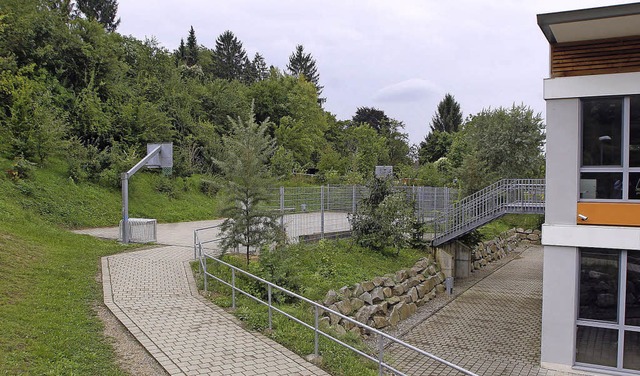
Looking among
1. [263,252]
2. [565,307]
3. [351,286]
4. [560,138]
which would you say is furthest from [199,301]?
[560,138]

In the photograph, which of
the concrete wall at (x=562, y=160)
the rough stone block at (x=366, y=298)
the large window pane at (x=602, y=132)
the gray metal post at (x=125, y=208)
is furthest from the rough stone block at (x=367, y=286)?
the gray metal post at (x=125, y=208)

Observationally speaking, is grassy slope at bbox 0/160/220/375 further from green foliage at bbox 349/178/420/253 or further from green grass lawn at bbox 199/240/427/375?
green foliage at bbox 349/178/420/253

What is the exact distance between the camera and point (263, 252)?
35.6 feet

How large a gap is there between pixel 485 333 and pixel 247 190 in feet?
24.0

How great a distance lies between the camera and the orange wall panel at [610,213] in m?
9.53

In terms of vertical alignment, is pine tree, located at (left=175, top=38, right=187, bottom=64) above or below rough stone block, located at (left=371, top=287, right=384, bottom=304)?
above

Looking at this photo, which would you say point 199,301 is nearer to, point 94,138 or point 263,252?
point 263,252

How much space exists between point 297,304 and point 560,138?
6528 mm

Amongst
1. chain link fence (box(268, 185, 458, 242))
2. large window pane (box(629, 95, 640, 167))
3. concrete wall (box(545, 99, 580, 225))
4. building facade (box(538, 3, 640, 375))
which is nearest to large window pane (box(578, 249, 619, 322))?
building facade (box(538, 3, 640, 375))

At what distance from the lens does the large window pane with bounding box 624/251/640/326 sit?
9.40 m

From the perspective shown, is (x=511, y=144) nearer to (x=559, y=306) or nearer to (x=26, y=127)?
(x=559, y=306)

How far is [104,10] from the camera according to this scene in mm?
55000

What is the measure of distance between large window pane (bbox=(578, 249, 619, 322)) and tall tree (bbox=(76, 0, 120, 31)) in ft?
183

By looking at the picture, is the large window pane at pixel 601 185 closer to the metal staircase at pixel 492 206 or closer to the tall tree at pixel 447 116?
the metal staircase at pixel 492 206
